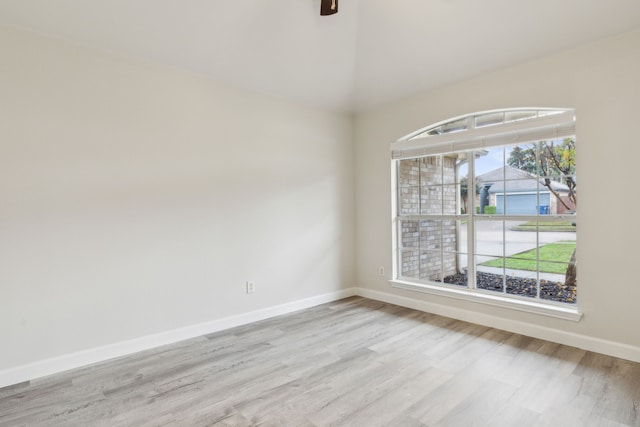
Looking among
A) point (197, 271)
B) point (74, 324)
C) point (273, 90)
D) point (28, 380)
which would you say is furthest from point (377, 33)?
point (28, 380)

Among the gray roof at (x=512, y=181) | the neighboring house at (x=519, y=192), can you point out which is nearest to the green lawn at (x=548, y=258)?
the neighboring house at (x=519, y=192)

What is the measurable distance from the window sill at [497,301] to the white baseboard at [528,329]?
13 cm

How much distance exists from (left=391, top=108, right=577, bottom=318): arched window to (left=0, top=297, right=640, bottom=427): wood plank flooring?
1.95ft

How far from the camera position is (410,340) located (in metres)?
3.10

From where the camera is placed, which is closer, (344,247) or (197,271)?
(197,271)

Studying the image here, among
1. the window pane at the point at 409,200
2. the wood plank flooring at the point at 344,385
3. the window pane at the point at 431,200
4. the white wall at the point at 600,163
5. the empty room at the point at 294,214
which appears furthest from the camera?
the window pane at the point at 409,200

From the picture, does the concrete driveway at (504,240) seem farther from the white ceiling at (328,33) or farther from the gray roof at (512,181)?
the white ceiling at (328,33)

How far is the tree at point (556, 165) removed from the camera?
3008 millimetres

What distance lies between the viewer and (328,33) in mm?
3281

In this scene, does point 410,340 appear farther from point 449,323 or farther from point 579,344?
point 579,344

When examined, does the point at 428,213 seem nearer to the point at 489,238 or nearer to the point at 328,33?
the point at 489,238

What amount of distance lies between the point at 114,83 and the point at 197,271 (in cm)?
182

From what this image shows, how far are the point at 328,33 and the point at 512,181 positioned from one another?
92.6 inches

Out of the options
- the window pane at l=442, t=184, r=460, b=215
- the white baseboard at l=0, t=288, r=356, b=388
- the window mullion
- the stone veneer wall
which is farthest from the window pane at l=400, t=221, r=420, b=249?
the white baseboard at l=0, t=288, r=356, b=388
